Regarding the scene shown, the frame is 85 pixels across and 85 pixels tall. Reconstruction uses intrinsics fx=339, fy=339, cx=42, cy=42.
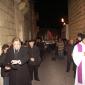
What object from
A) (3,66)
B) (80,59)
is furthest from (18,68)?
(80,59)

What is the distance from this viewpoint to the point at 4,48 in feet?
31.2

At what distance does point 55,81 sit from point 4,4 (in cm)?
357

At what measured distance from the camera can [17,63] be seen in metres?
8.56

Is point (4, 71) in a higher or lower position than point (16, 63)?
lower

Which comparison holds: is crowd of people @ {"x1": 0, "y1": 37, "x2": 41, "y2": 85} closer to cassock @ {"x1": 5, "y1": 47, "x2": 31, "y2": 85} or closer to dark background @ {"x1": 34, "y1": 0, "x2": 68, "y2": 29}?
cassock @ {"x1": 5, "y1": 47, "x2": 31, "y2": 85}

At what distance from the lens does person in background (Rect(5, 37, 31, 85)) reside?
28.2 ft

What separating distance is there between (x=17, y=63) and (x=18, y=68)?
15 centimetres

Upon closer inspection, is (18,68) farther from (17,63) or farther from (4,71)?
(4,71)

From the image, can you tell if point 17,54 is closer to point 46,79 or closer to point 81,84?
point 81,84

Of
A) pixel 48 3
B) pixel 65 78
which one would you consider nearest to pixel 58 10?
pixel 48 3

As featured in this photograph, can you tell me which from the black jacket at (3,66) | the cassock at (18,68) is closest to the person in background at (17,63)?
the cassock at (18,68)

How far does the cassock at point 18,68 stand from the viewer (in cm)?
862

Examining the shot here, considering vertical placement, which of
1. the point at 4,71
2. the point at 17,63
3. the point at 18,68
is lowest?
the point at 4,71

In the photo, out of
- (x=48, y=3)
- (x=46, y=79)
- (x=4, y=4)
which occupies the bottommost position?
(x=46, y=79)
